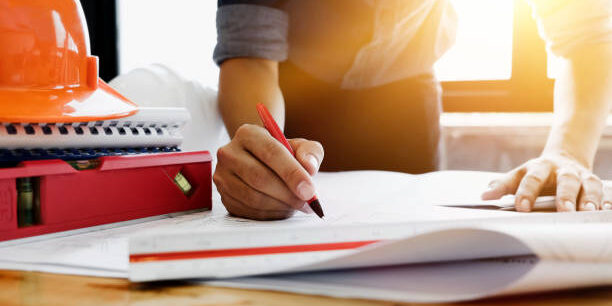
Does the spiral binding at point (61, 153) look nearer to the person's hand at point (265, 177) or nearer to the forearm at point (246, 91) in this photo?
the person's hand at point (265, 177)

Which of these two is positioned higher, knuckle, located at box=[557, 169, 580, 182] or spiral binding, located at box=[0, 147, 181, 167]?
spiral binding, located at box=[0, 147, 181, 167]

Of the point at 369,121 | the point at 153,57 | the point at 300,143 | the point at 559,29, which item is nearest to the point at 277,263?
the point at 300,143

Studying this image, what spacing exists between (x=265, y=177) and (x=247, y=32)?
0.48 metres

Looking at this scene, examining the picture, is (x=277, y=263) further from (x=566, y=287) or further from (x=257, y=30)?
(x=257, y=30)

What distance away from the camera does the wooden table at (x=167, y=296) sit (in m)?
0.26

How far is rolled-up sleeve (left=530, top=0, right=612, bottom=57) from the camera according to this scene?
93cm

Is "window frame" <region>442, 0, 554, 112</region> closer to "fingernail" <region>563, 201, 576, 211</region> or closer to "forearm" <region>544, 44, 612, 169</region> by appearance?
"forearm" <region>544, 44, 612, 169</region>

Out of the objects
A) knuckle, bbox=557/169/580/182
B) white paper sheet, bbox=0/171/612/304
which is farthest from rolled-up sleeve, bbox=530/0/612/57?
knuckle, bbox=557/169/580/182

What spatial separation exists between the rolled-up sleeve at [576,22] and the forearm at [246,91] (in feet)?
1.91

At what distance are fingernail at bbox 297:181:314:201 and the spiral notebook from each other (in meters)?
0.17

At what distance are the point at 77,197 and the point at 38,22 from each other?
16cm

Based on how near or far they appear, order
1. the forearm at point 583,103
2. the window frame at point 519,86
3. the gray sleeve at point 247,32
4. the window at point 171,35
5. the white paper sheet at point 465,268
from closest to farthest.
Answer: the white paper sheet at point 465,268
the forearm at point 583,103
the gray sleeve at point 247,32
the window frame at point 519,86
the window at point 171,35

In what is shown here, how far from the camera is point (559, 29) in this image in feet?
3.21

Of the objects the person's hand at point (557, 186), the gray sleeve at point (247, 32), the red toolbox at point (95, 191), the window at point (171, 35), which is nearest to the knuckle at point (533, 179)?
the person's hand at point (557, 186)
